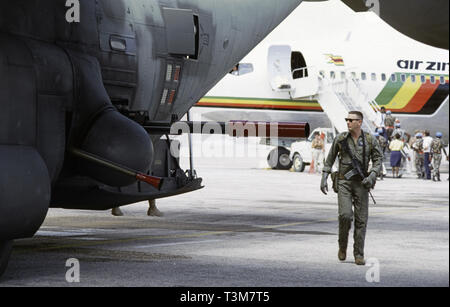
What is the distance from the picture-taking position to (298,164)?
117 ft

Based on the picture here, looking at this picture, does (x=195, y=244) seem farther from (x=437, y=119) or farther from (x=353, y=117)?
(x=437, y=119)

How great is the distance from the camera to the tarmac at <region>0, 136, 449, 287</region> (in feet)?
27.2

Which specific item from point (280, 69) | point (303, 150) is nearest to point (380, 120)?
point (303, 150)

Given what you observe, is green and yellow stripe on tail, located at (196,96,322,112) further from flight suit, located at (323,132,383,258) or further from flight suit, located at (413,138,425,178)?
flight suit, located at (323,132,383,258)

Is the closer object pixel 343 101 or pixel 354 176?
pixel 354 176

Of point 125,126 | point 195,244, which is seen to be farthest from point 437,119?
point 125,126

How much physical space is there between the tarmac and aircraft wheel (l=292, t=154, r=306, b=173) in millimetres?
15623

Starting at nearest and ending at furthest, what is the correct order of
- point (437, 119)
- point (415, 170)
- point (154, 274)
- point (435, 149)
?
point (154, 274), point (435, 149), point (415, 170), point (437, 119)

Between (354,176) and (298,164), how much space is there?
85.3 ft

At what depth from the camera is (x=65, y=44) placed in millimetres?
9039

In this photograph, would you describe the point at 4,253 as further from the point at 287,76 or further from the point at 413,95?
the point at 413,95

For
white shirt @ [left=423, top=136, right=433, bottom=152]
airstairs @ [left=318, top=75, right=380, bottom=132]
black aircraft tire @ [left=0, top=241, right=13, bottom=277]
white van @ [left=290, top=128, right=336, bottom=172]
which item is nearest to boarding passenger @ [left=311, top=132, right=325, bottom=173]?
white van @ [left=290, top=128, right=336, bottom=172]

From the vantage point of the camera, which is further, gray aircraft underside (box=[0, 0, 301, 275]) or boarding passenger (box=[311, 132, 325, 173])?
boarding passenger (box=[311, 132, 325, 173])

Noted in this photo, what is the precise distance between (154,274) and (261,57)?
92.0ft
